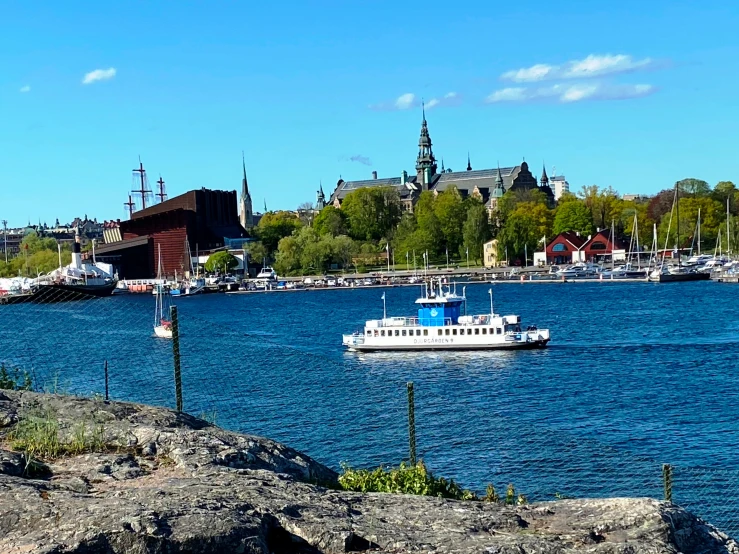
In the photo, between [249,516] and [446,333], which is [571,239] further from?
[249,516]

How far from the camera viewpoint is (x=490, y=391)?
3119cm

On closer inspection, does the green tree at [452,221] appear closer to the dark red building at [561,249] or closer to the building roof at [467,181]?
the dark red building at [561,249]

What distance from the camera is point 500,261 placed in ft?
354

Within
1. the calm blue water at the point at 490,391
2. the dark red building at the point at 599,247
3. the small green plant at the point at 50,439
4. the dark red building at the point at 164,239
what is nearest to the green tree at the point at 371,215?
the dark red building at the point at 164,239

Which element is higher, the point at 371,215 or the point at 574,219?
the point at 371,215

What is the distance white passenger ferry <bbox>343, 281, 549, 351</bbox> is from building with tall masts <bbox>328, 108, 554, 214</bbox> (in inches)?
3648

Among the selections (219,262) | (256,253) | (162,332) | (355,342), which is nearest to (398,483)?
(355,342)

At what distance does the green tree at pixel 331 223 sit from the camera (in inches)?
4894

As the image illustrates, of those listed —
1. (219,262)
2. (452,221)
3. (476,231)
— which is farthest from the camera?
(452,221)

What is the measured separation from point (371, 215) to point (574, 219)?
27254mm

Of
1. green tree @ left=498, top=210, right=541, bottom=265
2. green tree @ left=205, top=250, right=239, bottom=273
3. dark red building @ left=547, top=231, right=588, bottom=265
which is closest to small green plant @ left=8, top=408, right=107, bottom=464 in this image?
green tree @ left=498, top=210, right=541, bottom=265

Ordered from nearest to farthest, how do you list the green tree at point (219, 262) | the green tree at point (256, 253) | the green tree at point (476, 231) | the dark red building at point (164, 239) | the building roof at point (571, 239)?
the building roof at point (571, 239) → the green tree at point (476, 231) → the green tree at point (219, 262) → the dark red building at point (164, 239) → the green tree at point (256, 253)

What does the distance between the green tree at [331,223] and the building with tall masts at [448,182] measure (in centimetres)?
1459

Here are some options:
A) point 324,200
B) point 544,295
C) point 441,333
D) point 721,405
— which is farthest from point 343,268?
point 721,405
